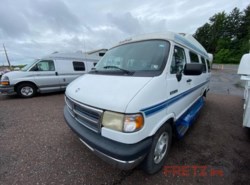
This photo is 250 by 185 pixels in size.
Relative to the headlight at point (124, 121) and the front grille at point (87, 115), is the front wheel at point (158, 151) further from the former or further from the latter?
the front grille at point (87, 115)

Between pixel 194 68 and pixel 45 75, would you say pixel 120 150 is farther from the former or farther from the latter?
pixel 45 75

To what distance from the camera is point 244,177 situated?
200 centimetres

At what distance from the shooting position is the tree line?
135 feet

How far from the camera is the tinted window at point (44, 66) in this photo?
21.3 feet

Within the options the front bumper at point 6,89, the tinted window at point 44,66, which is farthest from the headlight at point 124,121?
the front bumper at point 6,89

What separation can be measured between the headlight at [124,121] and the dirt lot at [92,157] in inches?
40.0

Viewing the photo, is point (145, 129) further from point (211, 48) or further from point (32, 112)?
point (211, 48)

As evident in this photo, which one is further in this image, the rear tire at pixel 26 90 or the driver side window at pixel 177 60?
the rear tire at pixel 26 90

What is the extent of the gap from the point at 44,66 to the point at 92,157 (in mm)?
6100

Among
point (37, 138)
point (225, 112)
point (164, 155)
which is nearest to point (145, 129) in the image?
point (164, 155)

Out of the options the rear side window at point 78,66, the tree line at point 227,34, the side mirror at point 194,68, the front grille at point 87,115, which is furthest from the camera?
the tree line at point 227,34

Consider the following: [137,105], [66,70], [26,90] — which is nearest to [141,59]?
[137,105]

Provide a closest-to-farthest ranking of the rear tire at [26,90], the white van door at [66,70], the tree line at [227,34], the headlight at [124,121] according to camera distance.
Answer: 1. the headlight at [124,121]
2. the rear tire at [26,90]
3. the white van door at [66,70]
4. the tree line at [227,34]

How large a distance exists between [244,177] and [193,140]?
103cm
